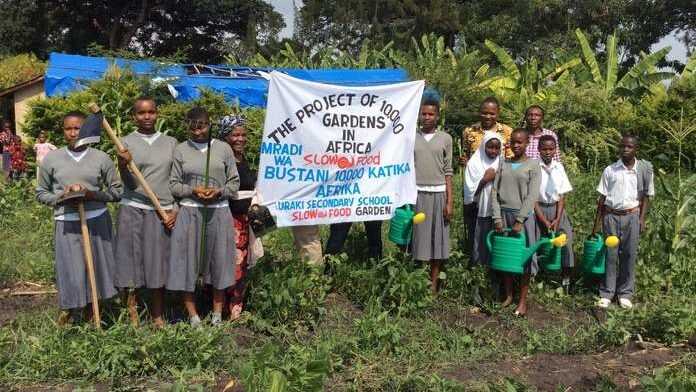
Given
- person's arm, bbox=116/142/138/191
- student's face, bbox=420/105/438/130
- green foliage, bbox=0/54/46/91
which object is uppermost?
green foliage, bbox=0/54/46/91

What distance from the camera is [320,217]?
5.22m

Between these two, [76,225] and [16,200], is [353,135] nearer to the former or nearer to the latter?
[76,225]

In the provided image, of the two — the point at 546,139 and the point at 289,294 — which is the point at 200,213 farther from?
the point at 546,139

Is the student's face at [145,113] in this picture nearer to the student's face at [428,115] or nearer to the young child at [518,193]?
the student's face at [428,115]

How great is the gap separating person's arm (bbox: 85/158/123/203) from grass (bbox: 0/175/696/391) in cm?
84

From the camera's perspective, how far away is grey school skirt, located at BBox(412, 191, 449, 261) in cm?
543

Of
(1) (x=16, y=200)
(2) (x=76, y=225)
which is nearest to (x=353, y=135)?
(2) (x=76, y=225)

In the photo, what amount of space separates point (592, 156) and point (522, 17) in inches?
468

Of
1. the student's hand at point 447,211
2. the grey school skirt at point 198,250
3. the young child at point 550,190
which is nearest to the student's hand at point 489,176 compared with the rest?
the student's hand at point 447,211

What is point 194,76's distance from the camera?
12680 mm

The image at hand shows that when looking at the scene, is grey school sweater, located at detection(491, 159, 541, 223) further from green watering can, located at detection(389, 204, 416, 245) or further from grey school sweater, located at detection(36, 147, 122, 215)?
grey school sweater, located at detection(36, 147, 122, 215)

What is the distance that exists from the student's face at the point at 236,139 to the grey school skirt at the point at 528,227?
2206mm

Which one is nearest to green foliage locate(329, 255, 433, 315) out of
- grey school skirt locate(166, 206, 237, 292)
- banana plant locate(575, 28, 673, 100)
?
grey school skirt locate(166, 206, 237, 292)

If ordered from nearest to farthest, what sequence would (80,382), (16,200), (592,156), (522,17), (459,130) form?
(80,382) → (16,200) → (592,156) → (459,130) → (522,17)
